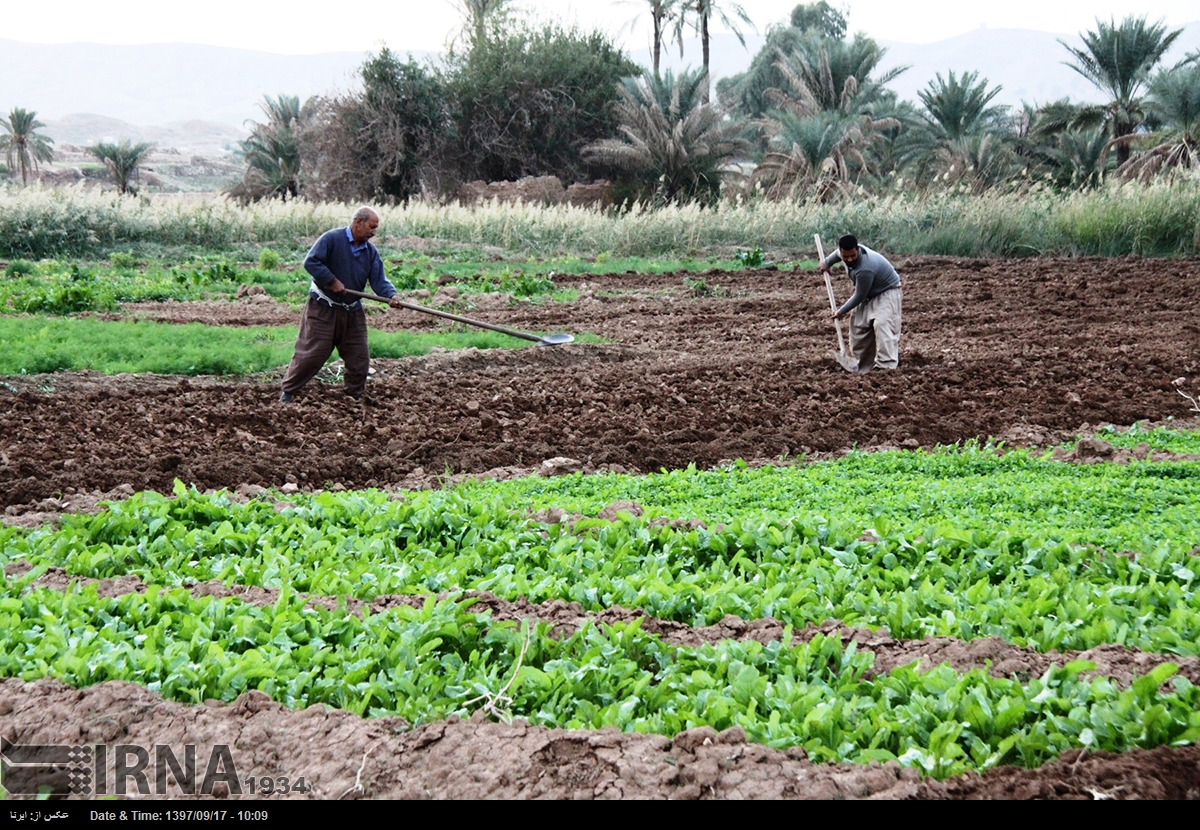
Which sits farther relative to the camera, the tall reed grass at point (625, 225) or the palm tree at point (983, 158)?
the palm tree at point (983, 158)

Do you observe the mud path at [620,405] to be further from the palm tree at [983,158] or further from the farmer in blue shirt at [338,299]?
the palm tree at [983,158]

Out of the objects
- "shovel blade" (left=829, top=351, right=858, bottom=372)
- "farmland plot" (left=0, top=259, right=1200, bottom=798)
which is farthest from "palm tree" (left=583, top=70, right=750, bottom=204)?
"farmland plot" (left=0, top=259, right=1200, bottom=798)

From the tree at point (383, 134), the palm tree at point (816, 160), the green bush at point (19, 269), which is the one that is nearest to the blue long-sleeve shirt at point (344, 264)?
Result: the green bush at point (19, 269)

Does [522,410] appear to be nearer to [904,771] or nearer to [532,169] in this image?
[904,771]

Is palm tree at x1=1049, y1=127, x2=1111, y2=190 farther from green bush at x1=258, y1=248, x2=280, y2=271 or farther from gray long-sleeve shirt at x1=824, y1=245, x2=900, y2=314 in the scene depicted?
gray long-sleeve shirt at x1=824, y1=245, x2=900, y2=314

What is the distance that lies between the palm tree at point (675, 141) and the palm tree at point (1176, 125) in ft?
37.1

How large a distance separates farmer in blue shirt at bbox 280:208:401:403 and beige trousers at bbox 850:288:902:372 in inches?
187

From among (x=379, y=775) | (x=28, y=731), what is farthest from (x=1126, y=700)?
(x=28, y=731)

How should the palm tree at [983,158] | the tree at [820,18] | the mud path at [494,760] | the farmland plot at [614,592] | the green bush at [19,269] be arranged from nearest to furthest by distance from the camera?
1. the mud path at [494,760]
2. the farmland plot at [614,592]
3. the green bush at [19,269]
4. the palm tree at [983,158]
5. the tree at [820,18]

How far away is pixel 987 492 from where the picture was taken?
20.7 feet

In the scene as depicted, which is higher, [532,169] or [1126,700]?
[532,169]

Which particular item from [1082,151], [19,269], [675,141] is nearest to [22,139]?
[675,141]

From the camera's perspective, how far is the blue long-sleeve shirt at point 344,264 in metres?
9.05

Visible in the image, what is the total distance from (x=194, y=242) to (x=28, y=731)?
72.9ft
